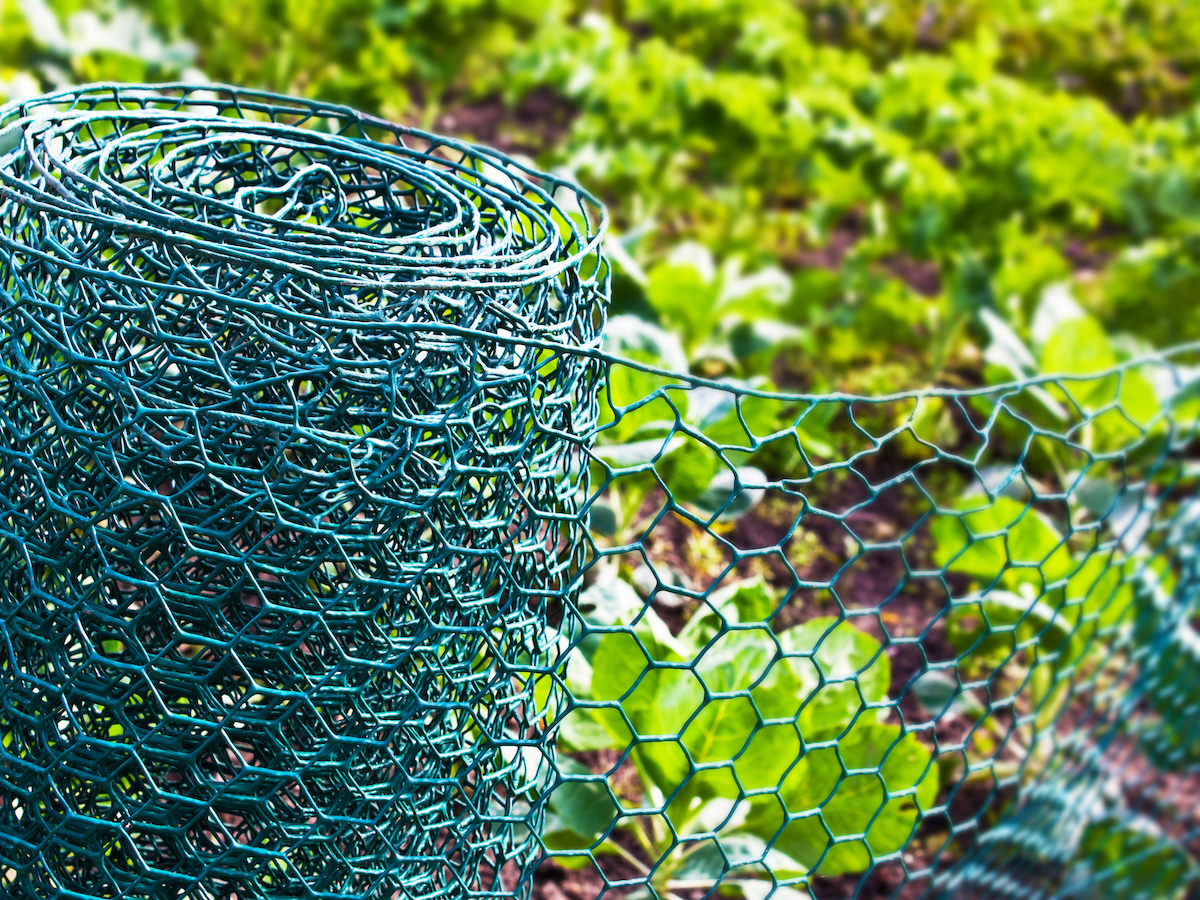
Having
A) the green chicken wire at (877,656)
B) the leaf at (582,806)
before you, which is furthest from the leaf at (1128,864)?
the leaf at (582,806)

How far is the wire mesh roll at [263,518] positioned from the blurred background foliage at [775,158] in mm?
1161

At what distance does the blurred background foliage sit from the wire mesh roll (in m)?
1.16

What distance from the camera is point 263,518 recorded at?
2.98 feet

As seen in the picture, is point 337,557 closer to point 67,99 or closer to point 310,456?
point 310,456

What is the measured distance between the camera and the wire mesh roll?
90 cm

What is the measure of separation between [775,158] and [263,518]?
325 centimetres

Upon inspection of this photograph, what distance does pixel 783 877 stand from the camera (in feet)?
4.72

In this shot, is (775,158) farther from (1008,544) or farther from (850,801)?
(850,801)

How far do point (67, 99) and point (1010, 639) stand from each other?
1643mm

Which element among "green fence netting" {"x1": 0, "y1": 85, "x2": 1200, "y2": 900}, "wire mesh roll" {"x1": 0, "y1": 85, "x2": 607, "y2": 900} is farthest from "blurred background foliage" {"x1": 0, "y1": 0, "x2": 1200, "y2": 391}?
"wire mesh roll" {"x1": 0, "y1": 85, "x2": 607, "y2": 900}

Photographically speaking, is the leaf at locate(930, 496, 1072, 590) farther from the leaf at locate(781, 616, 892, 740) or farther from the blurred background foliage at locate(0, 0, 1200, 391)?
the blurred background foliage at locate(0, 0, 1200, 391)

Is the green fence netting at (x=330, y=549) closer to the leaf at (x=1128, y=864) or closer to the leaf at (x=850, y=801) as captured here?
the leaf at (x=850, y=801)

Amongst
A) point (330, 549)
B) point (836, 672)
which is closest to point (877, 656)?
point (836, 672)

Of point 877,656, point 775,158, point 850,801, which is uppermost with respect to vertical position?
point 775,158
